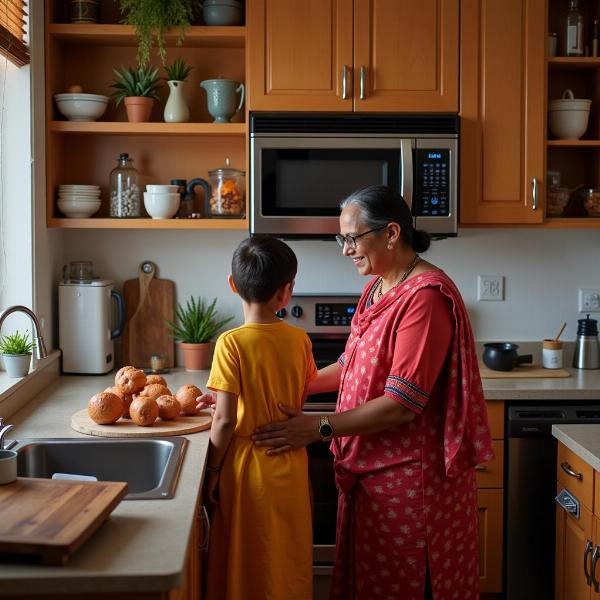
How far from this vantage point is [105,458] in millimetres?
2100

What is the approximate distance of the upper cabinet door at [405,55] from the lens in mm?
2980

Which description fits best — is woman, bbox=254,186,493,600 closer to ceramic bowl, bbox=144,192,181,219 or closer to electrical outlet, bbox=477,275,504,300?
ceramic bowl, bbox=144,192,181,219

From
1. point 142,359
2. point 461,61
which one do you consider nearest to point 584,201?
point 461,61

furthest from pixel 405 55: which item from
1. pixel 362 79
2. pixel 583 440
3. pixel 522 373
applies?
pixel 583 440

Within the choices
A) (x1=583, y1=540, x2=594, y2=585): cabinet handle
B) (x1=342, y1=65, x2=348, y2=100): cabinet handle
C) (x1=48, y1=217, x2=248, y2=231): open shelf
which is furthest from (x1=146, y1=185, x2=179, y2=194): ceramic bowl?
(x1=583, y1=540, x2=594, y2=585): cabinet handle

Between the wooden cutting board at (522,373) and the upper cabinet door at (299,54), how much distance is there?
3.45ft

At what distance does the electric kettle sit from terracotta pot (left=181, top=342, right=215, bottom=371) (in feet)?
4.61

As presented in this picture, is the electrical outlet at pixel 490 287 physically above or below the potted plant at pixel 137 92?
below

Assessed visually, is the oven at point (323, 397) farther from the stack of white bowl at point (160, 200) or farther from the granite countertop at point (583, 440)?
the granite countertop at point (583, 440)

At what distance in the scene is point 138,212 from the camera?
10.3ft

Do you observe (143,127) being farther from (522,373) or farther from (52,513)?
(52,513)

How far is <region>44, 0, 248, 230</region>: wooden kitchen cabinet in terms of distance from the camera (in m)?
3.07

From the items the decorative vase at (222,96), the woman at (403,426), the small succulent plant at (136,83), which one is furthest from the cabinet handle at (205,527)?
the small succulent plant at (136,83)

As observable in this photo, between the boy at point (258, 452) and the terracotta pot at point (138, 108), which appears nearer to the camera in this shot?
the boy at point (258, 452)
